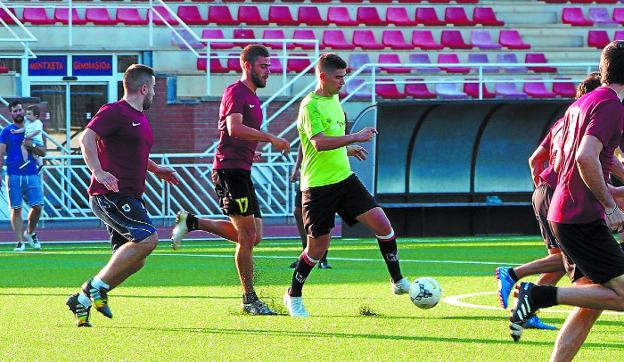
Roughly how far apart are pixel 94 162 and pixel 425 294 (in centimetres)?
279

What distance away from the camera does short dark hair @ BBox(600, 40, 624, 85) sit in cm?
758

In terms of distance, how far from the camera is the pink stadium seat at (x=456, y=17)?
102ft

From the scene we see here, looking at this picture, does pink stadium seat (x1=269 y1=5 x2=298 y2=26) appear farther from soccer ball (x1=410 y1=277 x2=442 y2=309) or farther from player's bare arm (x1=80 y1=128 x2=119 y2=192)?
player's bare arm (x1=80 y1=128 x2=119 y2=192)

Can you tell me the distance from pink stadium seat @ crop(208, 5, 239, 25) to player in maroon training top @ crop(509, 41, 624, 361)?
2206 centimetres

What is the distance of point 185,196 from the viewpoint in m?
24.6

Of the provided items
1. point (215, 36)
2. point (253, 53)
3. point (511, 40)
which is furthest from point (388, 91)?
point (253, 53)

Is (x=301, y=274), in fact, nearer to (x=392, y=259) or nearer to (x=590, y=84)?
(x=392, y=259)

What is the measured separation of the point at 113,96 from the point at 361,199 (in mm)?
17123

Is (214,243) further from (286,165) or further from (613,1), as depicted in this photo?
(613,1)

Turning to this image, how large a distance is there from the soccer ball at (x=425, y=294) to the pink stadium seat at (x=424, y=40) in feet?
64.4

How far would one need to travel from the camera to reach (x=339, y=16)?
3036 centimetres

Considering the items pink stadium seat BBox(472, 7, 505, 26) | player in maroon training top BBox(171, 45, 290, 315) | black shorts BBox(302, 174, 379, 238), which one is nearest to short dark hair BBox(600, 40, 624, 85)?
black shorts BBox(302, 174, 379, 238)

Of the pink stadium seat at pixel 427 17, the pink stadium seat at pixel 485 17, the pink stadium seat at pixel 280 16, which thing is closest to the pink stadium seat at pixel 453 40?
the pink stadium seat at pixel 427 17

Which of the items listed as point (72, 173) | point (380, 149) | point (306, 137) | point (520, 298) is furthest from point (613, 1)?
point (520, 298)
